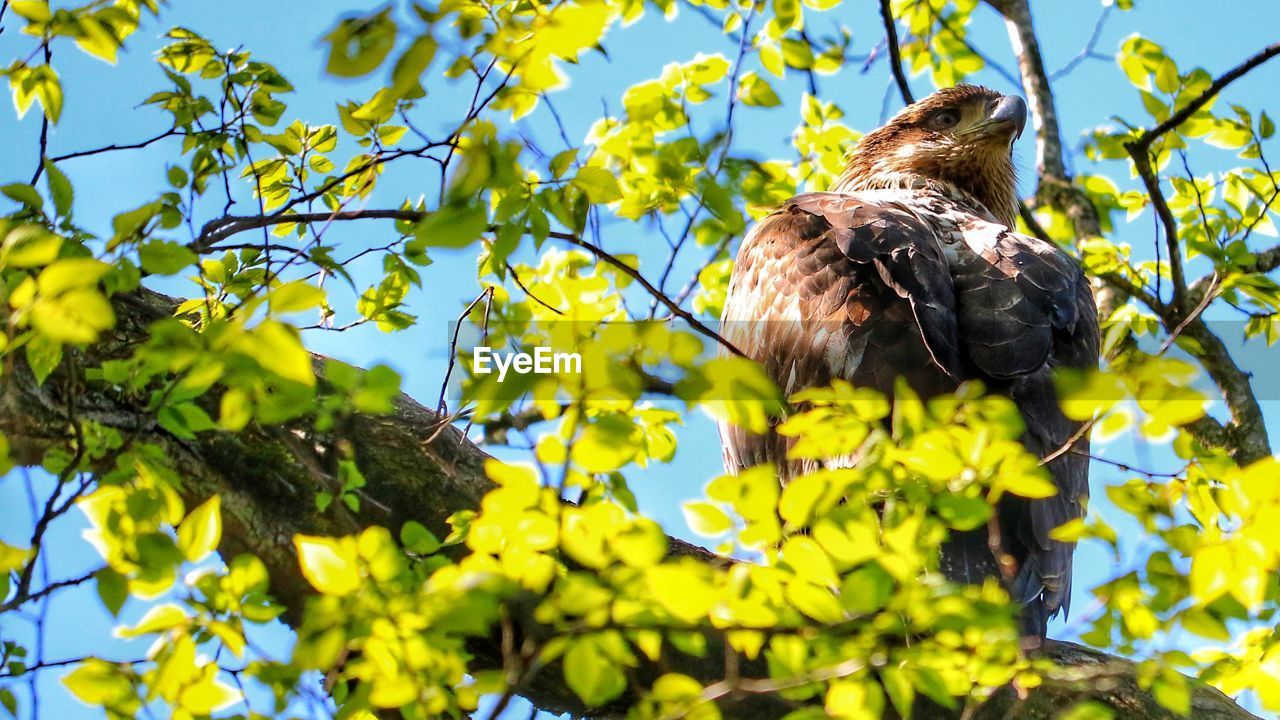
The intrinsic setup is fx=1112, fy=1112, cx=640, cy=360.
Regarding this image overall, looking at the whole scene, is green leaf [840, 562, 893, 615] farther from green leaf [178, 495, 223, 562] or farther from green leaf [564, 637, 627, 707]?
green leaf [178, 495, 223, 562]

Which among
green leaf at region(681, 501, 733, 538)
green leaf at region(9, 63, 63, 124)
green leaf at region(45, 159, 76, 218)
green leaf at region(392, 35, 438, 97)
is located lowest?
green leaf at region(681, 501, 733, 538)

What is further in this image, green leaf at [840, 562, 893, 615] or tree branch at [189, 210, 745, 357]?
tree branch at [189, 210, 745, 357]

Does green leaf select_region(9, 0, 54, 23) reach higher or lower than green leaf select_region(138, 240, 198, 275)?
higher

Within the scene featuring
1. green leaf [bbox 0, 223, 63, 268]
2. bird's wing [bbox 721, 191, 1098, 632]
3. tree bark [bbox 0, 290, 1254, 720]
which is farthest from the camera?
bird's wing [bbox 721, 191, 1098, 632]

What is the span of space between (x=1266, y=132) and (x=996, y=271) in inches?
69.8

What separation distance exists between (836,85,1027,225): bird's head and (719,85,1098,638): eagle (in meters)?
1.03

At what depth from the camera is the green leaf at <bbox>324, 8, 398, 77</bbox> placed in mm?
1498

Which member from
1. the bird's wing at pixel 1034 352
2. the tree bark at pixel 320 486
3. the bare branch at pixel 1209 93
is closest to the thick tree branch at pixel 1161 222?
the bare branch at pixel 1209 93

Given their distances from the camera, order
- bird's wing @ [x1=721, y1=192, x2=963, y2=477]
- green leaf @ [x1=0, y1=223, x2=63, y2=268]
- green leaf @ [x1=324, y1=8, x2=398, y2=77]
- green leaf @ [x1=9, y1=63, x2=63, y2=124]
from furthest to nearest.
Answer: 1. bird's wing @ [x1=721, y1=192, x2=963, y2=477]
2. green leaf @ [x1=9, y1=63, x2=63, y2=124]
3. green leaf @ [x1=0, y1=223, x2=63, y2=268]
4. green leaf @ [x1=324, y1=8, x2=398, y2=77]

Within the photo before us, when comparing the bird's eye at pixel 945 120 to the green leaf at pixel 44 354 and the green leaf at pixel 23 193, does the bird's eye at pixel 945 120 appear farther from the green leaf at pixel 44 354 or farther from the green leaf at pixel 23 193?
the green leaf at pixel 44 354

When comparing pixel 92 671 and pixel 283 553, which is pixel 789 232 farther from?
pixel 92 671

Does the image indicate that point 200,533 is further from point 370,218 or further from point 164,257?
point 370,218

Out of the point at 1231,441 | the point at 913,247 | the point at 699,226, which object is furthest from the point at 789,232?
the point at 1231,441

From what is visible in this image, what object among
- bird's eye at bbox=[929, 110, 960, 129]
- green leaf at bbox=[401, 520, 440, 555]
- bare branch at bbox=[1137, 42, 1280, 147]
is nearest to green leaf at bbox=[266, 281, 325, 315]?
green leaf at bbox=[401, 520, 440, 555]
